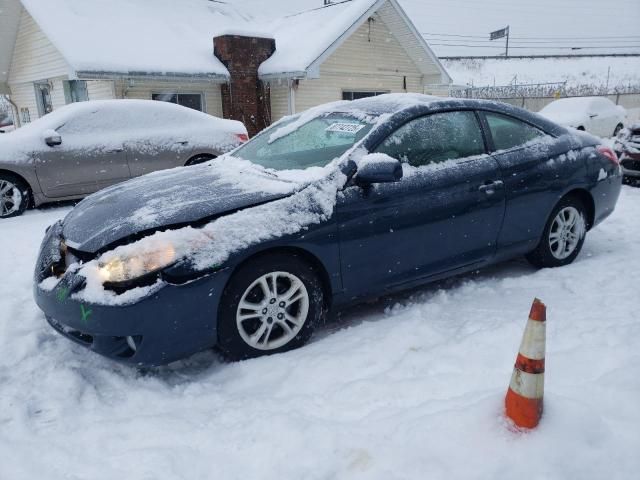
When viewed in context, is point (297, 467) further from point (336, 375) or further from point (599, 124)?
point (599, 124)

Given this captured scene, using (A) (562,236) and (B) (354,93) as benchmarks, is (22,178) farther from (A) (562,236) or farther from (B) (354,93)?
(B) (354,93)

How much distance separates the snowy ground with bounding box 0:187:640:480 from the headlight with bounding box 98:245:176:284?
62 cm

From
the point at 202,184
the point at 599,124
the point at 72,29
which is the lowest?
the point at 599,124

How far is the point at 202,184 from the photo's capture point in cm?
332

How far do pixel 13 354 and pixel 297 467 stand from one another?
77.4 inches

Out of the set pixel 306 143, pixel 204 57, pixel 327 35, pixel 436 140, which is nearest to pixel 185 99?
pixel 204 57

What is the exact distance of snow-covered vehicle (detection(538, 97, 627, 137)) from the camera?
1677 centimetres

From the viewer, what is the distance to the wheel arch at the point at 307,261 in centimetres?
285

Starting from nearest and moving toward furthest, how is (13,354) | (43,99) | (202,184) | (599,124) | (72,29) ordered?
1. (13,354)
2. (202,184)
3. (72,29)
4. (43,99)
5. (599,124)

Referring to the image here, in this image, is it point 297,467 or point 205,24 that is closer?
point 297,467

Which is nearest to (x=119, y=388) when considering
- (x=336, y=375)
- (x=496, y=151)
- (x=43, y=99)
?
(x=336, y=375)

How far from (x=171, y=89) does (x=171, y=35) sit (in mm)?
1901

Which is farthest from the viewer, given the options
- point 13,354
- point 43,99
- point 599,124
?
point 599,124

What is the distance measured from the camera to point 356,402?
8.29 ft
